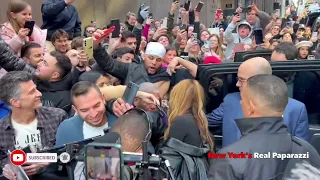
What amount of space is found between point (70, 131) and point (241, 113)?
4.39ft

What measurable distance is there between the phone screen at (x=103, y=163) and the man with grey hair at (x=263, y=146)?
2.48ft

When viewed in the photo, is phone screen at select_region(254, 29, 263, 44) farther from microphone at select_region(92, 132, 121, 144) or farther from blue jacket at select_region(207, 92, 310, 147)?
microphone at select_region(92, 132, 121, 144)

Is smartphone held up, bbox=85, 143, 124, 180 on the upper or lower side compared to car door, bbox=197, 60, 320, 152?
upper

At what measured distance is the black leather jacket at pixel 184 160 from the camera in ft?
10.6

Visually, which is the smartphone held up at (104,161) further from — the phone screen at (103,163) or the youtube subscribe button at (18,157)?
the youtube subscribe button at (18,157)

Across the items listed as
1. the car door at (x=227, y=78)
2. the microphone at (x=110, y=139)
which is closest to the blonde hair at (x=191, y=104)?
the car door at (x=227, y=78)

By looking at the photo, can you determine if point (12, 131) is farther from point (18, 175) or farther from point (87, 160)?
point (87, 160)

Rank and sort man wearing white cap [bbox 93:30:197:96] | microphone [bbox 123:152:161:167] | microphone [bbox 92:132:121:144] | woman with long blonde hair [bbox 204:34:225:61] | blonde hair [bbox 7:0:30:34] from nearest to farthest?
microphone [bbox 123:152:161:167], microphone [bbox 92:132:121:144], man wearing white cap [bbox 93:30:197:96], blonde hair [bbox 7:0:30:34], woman with long blonde hair [bbox 204:34:225:61]

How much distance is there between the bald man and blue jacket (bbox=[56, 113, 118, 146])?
1.16 m

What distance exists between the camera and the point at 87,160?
179 centimetres

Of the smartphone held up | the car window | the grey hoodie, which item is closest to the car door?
the car window

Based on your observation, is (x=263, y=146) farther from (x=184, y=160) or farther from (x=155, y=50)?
(x=155, y=50)

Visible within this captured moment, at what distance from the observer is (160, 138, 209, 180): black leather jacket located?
322 centimetres

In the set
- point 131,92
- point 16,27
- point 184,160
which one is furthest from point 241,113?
point 16,27
